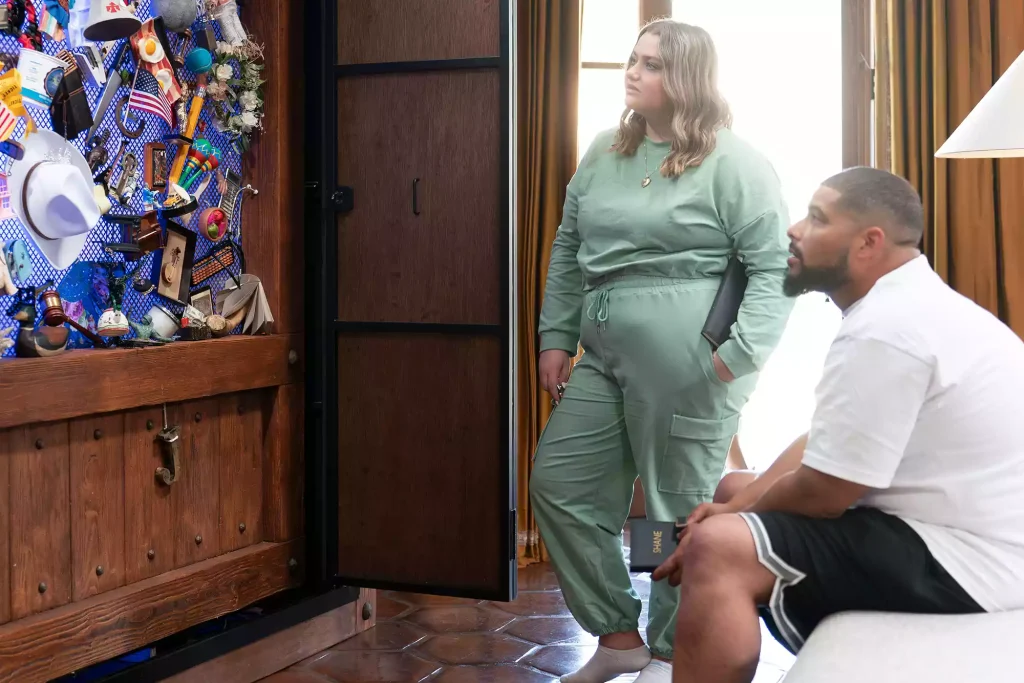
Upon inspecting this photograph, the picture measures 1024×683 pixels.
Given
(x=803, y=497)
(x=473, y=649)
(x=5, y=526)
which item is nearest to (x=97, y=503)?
(x=5, y=526)

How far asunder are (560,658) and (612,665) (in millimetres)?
355

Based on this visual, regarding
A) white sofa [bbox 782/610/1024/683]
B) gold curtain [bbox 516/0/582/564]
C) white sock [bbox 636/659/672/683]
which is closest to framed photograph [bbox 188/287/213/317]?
gold curtain [bbox 516/0/582/564]

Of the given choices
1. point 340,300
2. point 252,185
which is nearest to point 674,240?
point 340,300

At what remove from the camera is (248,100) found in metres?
2.86

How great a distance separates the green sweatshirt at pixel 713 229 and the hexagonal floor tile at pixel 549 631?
3.40ft

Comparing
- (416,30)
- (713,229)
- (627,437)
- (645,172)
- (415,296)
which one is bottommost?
(627,437)

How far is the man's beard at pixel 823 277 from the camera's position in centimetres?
178

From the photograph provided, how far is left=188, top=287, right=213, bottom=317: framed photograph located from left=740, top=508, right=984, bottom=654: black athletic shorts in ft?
5.38

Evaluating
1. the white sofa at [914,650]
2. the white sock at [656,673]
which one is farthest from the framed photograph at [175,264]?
the white sofa at [914,650]

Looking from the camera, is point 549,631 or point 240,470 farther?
point 549,631

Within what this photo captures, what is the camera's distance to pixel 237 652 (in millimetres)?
2611

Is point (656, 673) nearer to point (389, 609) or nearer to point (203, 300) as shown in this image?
point (389, 609)

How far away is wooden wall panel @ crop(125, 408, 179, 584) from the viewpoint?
2.51 m

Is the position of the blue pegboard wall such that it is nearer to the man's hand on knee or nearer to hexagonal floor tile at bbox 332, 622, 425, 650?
hexagonal floor tile at bbox 332, 622, 425, 650
